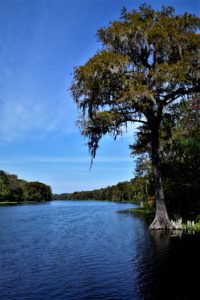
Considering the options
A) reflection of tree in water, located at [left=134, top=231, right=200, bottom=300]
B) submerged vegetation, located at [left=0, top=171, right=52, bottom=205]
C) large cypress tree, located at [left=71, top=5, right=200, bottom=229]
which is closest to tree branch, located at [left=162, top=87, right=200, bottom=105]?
large cypress tree, located at [left=71, top=5, right=200, bottom=229]

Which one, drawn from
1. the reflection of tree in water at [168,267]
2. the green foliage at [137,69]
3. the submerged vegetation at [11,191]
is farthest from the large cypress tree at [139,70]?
the submerged vegetation at [11,191]

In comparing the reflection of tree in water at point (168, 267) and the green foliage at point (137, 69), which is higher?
the green foliage at point (137, 69)

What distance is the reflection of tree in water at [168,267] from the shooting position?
1134cm

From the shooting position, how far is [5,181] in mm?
146750

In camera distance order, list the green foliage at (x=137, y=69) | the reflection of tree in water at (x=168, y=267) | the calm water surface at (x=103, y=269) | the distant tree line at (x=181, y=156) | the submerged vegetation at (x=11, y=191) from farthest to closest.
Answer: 1. the submerged vegetation at (x=11, y=191)
2. the distant tree line at (x=181, y=156)
3. the green foliage at (x=137, y=69)
4. the calm water surface at (x=103, y=269)
5. the reflection of tree in water at (x=168, y=267)

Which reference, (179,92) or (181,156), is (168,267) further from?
(181,156)

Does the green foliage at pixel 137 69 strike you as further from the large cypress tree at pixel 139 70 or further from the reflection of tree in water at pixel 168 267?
the reflection of tree in water at pixel 168 267

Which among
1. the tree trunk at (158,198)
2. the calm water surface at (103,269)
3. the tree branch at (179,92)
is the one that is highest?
the tree branch at (179,92)

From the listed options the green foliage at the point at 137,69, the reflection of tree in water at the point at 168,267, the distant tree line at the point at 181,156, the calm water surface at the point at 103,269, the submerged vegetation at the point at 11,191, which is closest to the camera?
the reflection of tree in water at the point at 168,267

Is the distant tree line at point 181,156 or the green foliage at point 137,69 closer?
the green foliage at point 137,69

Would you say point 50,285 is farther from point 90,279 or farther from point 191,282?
point 191,282

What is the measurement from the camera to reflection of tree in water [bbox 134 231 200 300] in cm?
1134

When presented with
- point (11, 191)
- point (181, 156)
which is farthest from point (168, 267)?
point (11, 191)

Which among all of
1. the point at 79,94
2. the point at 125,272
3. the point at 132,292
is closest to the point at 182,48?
the point at 79,94
